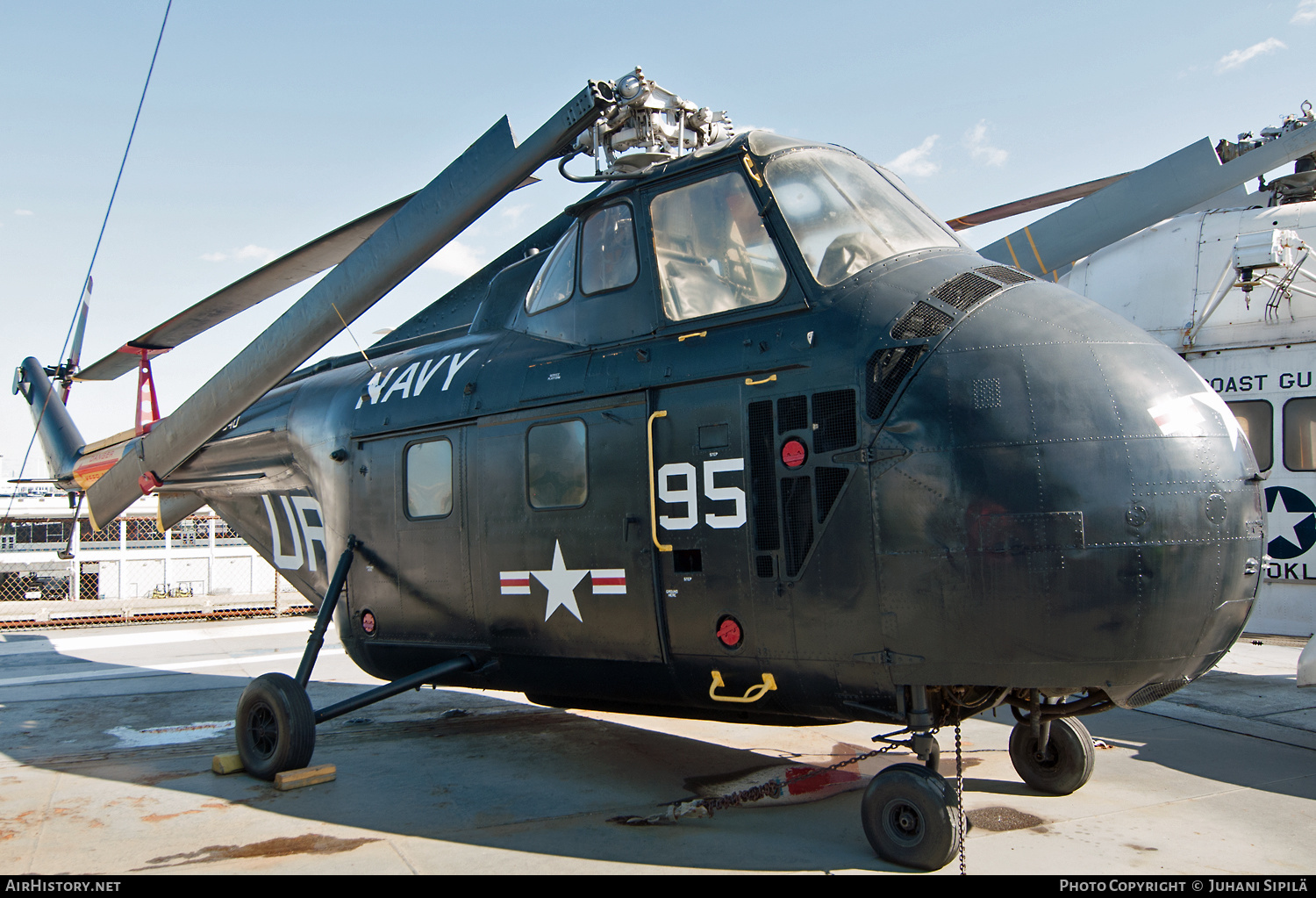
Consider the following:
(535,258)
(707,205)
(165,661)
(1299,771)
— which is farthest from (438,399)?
(165,661)

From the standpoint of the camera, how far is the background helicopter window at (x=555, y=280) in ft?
21.4

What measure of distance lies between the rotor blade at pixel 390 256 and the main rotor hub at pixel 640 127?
0.14 metres

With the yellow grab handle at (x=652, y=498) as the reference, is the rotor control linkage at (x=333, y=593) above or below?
below

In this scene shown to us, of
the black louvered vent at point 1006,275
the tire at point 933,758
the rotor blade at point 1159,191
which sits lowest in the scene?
the tire at point 933,758

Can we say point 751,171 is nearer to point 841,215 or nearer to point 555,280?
point 841,215

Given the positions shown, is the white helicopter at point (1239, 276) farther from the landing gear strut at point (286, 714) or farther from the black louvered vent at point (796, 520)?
the landing gear strut at point (286, 714)

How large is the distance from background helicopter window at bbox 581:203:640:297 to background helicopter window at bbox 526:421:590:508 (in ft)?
3.20

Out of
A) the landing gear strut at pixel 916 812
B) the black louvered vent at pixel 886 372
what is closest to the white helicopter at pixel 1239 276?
the black louvered vent at pixel 886 372

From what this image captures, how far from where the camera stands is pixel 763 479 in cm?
507

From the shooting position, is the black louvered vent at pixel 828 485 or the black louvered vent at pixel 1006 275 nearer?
the black louvered vent at pixel 828 485

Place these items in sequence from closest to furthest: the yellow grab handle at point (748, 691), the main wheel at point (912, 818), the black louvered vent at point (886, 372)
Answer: the main wheel at point (912, 818)
the black louvered vent at point (886, 372)
the yellow grab handle at point (748, 691)

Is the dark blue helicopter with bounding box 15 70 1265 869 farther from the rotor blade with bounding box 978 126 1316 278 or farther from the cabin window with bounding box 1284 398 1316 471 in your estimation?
the cabin window with bounding box 1284 398 1316 471

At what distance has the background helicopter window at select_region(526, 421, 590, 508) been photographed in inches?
233
